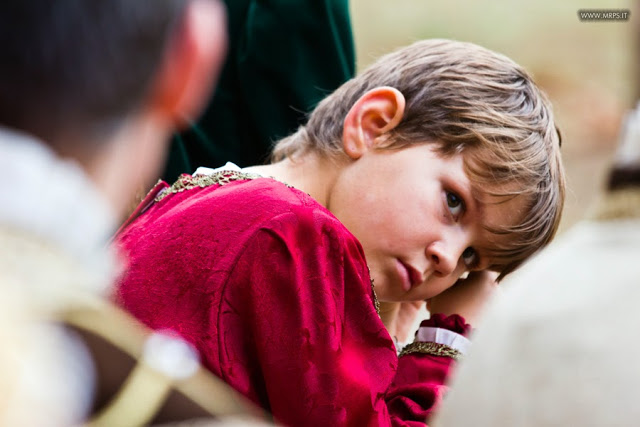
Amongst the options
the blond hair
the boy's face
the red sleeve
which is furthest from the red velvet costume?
the blond hair

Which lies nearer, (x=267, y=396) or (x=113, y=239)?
(x=267, y=396)

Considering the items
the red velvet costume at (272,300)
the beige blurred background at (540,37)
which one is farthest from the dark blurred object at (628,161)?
the beige blurred background at (540,37)

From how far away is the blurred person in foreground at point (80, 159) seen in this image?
1.83 ft

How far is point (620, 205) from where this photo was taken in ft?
2.00

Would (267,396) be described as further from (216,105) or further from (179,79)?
(216,105)

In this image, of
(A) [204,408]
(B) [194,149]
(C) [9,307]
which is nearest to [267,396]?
(A) [204,408]

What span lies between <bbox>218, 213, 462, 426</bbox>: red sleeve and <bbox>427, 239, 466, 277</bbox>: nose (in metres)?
0.20

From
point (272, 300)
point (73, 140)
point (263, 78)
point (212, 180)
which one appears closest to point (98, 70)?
point (73, 140)

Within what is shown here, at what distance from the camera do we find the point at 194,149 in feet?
6.31

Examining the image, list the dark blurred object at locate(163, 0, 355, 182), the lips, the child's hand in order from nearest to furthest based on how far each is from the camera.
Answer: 1. the lips
2. the child's hand
3. the dark blurred object at locate(163, 0, 355, 182)

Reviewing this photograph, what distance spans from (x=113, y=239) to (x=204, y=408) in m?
0.81

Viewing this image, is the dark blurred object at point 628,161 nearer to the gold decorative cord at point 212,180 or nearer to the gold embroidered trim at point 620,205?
the gold embroidered trim at point 620,205

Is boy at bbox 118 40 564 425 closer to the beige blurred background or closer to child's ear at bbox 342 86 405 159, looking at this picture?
child's ear at bbox 342 86 405 159

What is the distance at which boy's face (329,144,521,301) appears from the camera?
1.37 m
